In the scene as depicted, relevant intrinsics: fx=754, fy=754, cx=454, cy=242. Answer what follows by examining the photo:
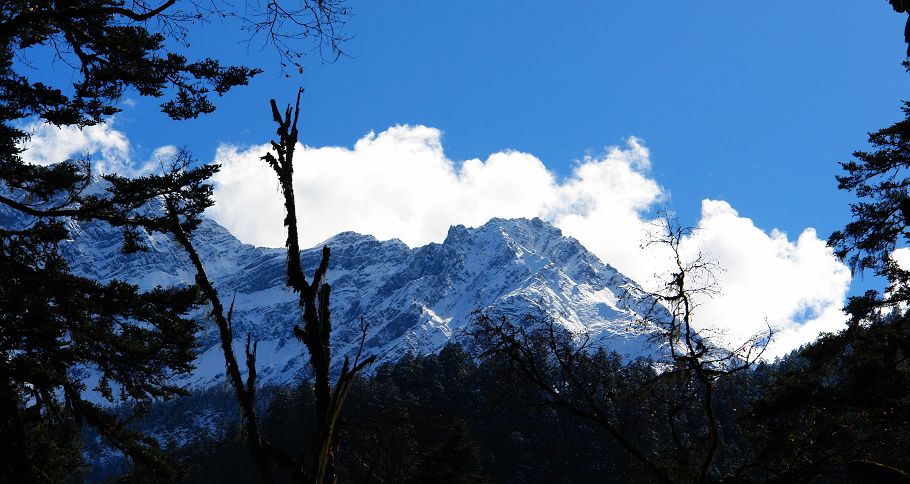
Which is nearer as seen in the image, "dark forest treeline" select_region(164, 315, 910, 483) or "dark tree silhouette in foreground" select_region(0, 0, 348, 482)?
"dark tree silhouette in foreground" select_region(0, 0, 348, 482)

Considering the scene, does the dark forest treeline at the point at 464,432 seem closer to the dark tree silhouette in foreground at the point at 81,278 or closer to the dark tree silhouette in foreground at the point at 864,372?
the dark tree silhouette in foreground at the point at 864,372

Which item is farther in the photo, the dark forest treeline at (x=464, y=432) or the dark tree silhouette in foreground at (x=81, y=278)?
the dark forest treeline at (x=464, y=432)

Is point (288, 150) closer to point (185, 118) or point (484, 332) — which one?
point (484, 332)

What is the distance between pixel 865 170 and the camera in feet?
36.7

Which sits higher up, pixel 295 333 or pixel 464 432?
pixel 464 432

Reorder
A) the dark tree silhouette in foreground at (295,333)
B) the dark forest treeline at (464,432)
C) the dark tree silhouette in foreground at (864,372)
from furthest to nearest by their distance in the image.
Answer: the dark forest treeline at (464,432), the dark tree silhouette in foreground at (864,372), the dark tree silhouette in foreground at (295,333)

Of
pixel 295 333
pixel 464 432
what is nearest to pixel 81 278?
pixel 295 333

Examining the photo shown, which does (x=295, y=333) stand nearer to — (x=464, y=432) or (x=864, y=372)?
(x=864, y=372)

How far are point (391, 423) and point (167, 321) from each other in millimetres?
32582

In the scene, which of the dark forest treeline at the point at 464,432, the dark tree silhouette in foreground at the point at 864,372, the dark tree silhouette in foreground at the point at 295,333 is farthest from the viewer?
the dark forest treeline at the point at 464,432

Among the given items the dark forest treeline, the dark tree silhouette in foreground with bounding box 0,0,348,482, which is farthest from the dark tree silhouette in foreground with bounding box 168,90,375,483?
the dark forest treeline

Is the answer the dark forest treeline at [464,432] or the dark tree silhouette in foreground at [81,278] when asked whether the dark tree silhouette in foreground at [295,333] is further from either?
the dark forest treeline at [464,432]

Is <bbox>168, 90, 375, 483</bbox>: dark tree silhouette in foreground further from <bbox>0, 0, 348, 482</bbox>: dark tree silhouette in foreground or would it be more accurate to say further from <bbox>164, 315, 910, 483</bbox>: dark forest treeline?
<bbox>164, 315, 910, 483</bbox>: dark forest treeline

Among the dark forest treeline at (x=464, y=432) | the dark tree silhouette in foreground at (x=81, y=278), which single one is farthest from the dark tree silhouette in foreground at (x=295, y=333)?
the dark forest treeline at (x=464, y=432)
